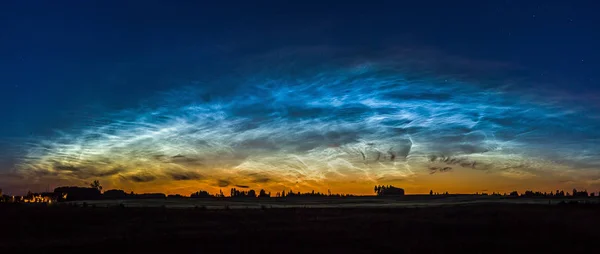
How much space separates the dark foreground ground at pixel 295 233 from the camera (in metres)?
37.4

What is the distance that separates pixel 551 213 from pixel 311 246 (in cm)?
3531

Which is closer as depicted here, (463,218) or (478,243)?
(478,243)

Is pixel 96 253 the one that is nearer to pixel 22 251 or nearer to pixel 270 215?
pixel 22 251

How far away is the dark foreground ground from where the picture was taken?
37.4 meters

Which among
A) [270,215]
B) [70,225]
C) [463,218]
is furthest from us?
[270,215]

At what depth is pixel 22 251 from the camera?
119 feet

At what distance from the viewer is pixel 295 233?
144 ft

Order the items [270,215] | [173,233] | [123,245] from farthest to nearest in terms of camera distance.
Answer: [270,215] → [173,233] → [123,245]

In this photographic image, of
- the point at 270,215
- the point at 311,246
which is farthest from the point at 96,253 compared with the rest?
the point at 270,215

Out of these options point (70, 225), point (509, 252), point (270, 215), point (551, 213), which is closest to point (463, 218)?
point (551, 213)

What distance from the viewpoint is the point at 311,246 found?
38500 mm

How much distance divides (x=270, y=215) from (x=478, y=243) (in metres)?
30.6

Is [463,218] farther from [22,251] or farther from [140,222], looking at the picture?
[22,251]

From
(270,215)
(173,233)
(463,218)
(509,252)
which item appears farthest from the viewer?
(270,215)
